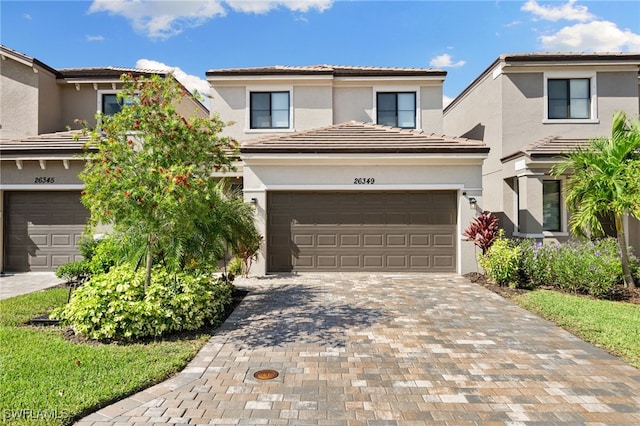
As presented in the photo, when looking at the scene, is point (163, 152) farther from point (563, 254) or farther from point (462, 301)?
point (563, 254)

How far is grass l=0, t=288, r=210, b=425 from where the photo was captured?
3793 millimetres

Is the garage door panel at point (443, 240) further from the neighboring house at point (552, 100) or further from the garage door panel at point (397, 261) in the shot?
the neighboring house at point (552, 100)

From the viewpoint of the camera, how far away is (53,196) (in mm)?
12125

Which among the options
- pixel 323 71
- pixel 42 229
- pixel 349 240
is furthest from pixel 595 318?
pixel 42 229

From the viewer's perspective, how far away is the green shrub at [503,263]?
9.56m

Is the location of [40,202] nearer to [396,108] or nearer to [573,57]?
[396,108]

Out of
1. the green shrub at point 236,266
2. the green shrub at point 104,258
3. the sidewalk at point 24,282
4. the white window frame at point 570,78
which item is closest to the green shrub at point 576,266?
the white window frame at point 570,78

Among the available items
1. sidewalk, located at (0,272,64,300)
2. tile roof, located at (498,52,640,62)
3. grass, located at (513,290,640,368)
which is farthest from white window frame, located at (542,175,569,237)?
sidewalk, located at (0,272,64,300)

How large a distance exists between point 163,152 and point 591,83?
49.5ft

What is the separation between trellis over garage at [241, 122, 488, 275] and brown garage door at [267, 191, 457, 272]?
32mm

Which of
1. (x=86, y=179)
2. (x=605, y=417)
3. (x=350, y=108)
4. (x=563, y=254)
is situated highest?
(x=350, y=108)

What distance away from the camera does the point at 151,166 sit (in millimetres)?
5664

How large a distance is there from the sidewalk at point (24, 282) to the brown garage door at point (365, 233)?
6392 millimetres

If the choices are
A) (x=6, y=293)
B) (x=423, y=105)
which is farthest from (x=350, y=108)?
(x=6, y=293)
